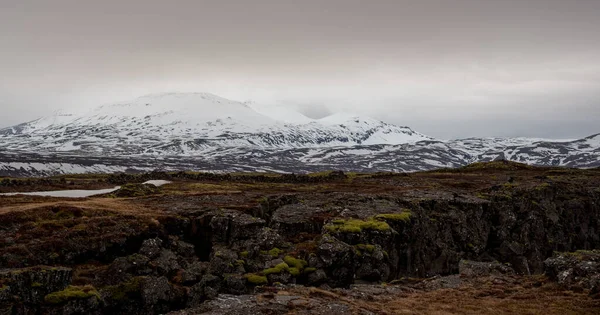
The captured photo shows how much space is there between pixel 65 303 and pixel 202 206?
2029 centimetres

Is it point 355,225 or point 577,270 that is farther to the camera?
point 355,225

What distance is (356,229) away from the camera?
121 feet

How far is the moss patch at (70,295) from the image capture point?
25.4m

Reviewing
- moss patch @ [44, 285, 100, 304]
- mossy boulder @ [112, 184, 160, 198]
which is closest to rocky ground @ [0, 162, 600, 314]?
moss patch @ [44, 285, 100, 304]

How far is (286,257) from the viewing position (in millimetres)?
32812

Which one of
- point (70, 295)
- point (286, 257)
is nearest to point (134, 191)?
point (70, 295)

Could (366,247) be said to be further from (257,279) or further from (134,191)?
(134,191)

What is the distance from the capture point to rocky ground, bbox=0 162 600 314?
2497 centimetres

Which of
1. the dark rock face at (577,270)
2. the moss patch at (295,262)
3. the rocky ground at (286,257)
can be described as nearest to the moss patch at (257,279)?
the rocky ground at (286,257)

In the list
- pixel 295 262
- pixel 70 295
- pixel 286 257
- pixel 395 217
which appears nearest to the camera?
pixel 70 295

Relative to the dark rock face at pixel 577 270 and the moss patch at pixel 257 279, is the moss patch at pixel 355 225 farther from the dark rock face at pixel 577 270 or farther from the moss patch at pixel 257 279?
the dark rock face at pixel 577 270

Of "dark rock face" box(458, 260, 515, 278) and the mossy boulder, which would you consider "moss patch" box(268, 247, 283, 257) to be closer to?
"dark rock face" box(458, 260, 515, 278)

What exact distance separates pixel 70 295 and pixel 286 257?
15.8 metres

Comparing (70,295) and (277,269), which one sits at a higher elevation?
(277,269)
